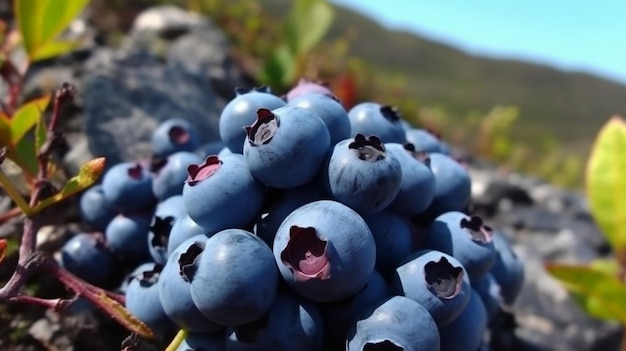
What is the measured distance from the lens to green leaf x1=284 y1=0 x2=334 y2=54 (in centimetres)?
215

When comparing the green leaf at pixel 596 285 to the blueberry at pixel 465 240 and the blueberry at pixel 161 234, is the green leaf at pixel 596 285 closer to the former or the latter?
the blueberry at pixel 465 240

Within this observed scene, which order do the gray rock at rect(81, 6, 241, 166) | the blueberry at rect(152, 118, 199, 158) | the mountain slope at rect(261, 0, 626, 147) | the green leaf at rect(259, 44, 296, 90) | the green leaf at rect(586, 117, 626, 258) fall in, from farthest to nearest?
the mountain slope at rect(261, 0, 626, 147)
the green leaf at rect(259, 44, 296, 90)
the gray rock at rect(81, 6, 241, 166)
the green leaf at rect(586, 117, 626, 258)
the blueberry at rect(152, 118, 199, 158)

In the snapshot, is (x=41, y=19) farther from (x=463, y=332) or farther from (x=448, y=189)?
(x=463, y=332)

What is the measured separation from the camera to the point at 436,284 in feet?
2.77

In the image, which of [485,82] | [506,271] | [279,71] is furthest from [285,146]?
[485,82]

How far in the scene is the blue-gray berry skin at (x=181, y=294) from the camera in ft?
2.66

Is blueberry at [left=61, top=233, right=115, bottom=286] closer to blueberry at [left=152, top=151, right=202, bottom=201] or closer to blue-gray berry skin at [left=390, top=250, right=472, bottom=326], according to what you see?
blueberry at [left=152, top=151, right=202, bottom=201]

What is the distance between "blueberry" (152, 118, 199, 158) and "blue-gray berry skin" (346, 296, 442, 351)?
57 cm

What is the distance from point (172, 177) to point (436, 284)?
0.48 metres

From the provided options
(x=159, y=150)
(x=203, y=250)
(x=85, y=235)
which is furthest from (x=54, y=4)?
(x=203, y=250)

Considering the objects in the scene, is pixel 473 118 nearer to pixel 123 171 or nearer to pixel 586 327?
pixel 586 327

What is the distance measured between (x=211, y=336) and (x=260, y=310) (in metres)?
0.13

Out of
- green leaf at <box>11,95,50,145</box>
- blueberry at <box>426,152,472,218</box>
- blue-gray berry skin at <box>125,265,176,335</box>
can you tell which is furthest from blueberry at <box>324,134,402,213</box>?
green leaf at <box>11,95,50,145</box>

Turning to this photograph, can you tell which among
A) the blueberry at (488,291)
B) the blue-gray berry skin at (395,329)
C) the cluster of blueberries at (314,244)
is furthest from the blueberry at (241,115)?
the blueberry at (488,291)
